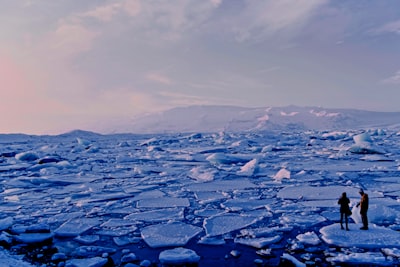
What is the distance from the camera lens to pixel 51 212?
7.41 m

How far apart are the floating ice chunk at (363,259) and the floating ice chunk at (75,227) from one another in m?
3.87

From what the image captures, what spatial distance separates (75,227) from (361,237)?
453 centimetres

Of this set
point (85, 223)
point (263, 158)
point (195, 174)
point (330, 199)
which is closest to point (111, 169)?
point (195, 174)

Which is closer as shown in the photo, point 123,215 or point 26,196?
point 123,215

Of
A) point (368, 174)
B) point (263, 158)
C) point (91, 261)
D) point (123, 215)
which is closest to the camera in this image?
point (91, 261)

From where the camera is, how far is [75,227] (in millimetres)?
6297

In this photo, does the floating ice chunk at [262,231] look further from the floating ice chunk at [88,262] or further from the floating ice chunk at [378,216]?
the floating ice chunk at [88,262]

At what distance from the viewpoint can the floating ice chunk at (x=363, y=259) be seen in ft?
14.6

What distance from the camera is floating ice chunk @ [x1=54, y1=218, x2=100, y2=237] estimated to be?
597cm

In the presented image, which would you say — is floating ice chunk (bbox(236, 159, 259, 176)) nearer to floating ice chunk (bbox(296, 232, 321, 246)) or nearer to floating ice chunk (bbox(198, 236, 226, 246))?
floating ice chunk (bbox(296, 232, 321, 246))

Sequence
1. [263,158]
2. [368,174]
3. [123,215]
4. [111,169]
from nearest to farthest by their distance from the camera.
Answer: [123,215] → [368,174] → [111,169] → [263,158]

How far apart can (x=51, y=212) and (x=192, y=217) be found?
2879 mm

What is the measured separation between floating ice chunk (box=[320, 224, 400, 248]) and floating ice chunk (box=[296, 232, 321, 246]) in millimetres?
117

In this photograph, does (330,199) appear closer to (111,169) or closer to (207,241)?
(207,241)
